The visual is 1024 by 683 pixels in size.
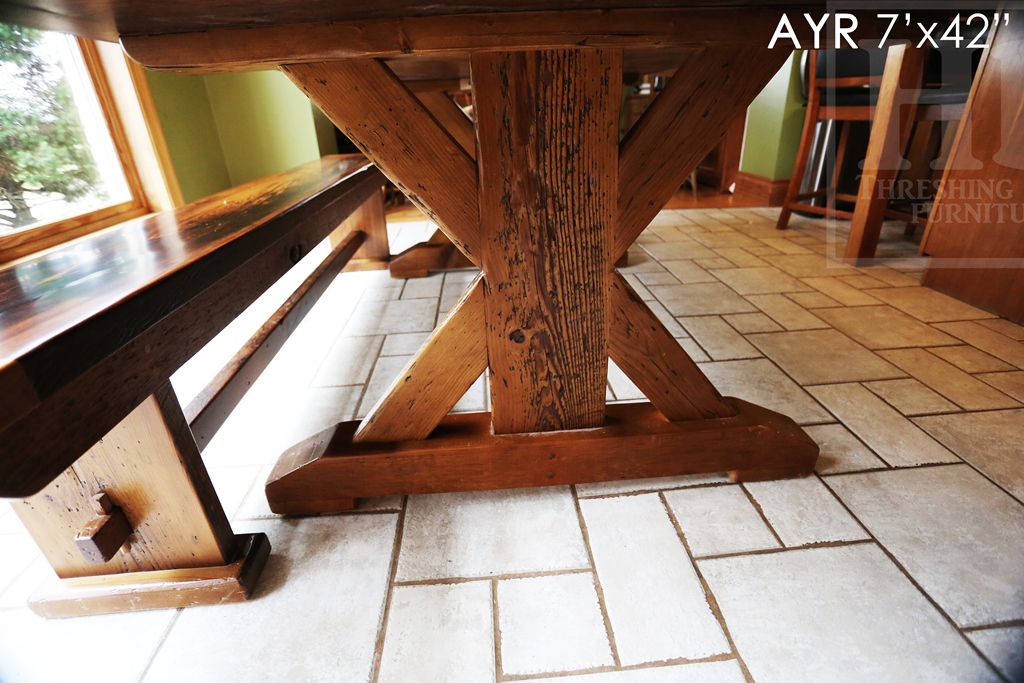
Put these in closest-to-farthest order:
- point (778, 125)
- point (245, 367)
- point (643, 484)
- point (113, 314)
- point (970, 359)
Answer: point (113, 314) → point (643, 484) → point (245, 367) → point (970, 359) → point (778, 125)

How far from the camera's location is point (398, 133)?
0.83 meters

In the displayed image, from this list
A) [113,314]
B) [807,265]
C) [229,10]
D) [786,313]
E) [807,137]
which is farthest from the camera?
[807,137]

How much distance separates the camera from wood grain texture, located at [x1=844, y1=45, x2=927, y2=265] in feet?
7.30

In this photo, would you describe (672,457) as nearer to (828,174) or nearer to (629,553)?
(629,553)

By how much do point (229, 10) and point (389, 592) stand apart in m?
0.93

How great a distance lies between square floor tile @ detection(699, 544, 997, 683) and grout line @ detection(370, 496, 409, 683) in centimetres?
56

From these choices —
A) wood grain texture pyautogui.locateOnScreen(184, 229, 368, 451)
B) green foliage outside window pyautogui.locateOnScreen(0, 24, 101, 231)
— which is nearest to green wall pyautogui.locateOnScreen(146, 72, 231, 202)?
green foliage outside window pyautogui.locateOnScreen(0, 24, 101, 231)

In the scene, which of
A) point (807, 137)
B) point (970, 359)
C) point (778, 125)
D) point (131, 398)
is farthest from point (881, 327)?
point (778, 125)

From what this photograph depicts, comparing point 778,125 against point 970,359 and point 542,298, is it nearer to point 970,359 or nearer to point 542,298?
point 970,359

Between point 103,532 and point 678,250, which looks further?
point 678,250

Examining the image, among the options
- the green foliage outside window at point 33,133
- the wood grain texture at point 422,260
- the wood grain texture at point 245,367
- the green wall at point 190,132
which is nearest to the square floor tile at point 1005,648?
the wood grain texture at point 245,367

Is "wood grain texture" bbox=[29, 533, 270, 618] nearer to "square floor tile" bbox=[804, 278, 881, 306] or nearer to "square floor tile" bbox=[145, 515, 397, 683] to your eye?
"square floor tile" bbox=[145, 515, 397, 683]

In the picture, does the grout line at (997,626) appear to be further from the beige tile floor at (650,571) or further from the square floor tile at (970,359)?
the square floor tile at (970,359)

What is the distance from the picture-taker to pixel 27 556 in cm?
104
